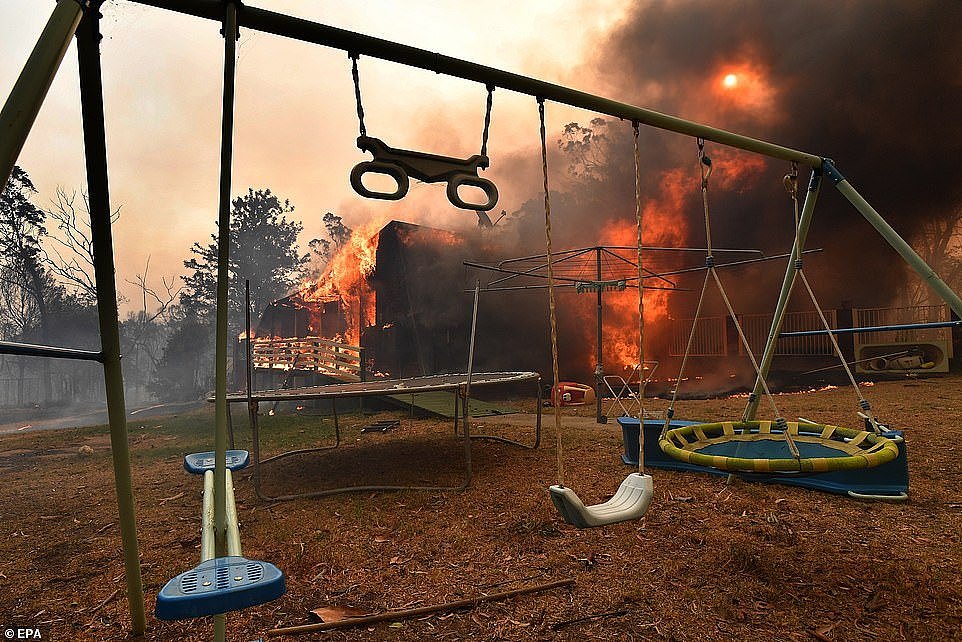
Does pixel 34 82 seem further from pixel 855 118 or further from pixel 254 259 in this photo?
pixel 254 259

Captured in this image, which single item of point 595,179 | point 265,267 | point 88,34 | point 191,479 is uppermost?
point 595,179

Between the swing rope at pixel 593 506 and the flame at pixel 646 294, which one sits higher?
the flame at pixel 646 294

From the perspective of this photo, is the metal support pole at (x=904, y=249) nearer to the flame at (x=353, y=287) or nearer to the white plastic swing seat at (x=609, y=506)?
the white plastic swing seat at (x=609, y=506)

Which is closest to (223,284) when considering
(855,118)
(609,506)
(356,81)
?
(356,81)

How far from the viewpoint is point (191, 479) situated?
15.5 ft

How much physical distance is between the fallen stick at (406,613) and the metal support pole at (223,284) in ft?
2.45

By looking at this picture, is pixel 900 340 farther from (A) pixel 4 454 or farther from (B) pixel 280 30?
(A) pixel 4 454

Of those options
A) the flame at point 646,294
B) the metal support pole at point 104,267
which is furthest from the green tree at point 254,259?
the metal support pole at point 104,267

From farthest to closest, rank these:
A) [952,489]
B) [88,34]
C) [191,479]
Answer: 1. [191,479]
2. [952,489]
3. [88,34]

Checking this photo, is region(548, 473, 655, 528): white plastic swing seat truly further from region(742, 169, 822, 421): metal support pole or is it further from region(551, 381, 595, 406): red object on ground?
region(551, 381, 595, 406): red object on ground

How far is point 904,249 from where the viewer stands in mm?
2967

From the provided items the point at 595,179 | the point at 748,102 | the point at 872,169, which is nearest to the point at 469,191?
the point at 595,179

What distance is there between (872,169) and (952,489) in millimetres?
13063

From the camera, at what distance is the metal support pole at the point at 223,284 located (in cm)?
135
